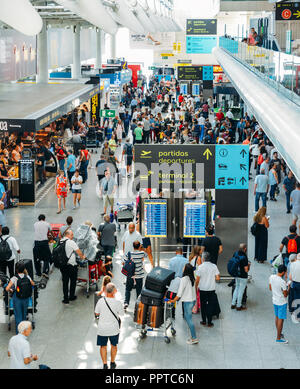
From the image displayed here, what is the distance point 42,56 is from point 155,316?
24.6 metres

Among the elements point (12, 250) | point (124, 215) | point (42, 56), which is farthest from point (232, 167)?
point (42, 56)

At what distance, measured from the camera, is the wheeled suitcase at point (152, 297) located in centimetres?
970

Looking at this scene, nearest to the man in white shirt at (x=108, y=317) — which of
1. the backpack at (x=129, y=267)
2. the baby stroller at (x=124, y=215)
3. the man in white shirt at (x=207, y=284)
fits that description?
the man in white shirt at (x=207, y=284)

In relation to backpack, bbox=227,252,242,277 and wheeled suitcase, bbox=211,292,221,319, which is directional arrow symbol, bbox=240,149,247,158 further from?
wheeled suitcase, bbox=211,292,221,319

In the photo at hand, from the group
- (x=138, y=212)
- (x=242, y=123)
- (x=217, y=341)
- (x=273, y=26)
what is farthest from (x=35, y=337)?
(x=273, y=26)

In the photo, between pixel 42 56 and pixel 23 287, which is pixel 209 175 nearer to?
pixel 23 287

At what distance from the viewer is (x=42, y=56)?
32.2 metres

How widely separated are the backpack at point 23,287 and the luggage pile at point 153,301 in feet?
5.26

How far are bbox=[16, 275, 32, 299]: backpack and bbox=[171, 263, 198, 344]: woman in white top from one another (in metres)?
2.06

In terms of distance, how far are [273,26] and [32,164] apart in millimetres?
14777

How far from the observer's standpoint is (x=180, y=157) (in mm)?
11945

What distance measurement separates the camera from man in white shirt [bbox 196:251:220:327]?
10062 mm

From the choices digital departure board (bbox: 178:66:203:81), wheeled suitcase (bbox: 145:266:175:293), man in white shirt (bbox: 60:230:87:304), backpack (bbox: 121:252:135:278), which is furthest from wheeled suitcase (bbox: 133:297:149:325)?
digital departure board (bbox: 178:66:203:81)
